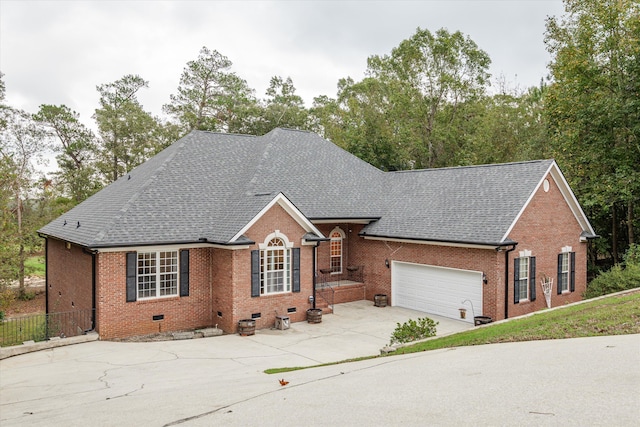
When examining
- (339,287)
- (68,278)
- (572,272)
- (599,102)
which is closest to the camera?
(68,278)

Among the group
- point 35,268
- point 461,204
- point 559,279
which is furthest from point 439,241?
point 35,268

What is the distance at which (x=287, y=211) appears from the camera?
18.6 metres

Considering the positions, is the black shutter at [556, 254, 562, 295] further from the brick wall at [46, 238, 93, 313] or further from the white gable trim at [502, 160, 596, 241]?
the brick wall at [46, 238, 93, 313]

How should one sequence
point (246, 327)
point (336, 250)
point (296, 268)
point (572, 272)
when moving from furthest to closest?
point (336, 250), point (572, 272), point (296, 268), point (246, 327)

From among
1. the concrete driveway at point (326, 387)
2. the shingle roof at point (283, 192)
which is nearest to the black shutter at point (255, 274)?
the shingle roof at point (283, 192)

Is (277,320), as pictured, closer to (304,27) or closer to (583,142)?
(304,27)

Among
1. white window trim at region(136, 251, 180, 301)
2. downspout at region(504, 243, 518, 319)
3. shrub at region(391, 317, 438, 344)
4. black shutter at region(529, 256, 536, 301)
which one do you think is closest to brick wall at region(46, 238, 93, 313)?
white window trim at region(136, 251, 180, 301)

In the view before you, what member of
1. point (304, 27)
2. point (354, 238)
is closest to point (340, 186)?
point (354, 238)

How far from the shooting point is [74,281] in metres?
18.9

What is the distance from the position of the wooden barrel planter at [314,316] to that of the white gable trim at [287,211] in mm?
3065

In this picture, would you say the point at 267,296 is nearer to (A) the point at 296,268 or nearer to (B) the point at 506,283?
(A) the point at 296,268

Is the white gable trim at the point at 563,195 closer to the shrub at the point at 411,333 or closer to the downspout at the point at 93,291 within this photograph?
the shrub at the point at 411,333

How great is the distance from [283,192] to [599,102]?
58.4 ft

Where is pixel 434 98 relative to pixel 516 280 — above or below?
above
